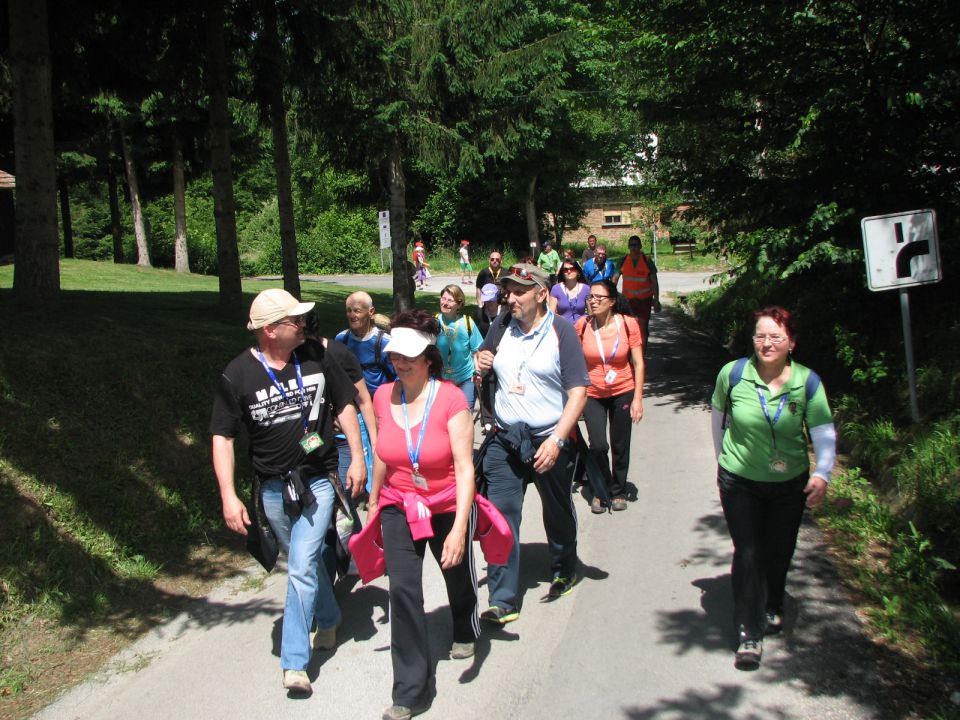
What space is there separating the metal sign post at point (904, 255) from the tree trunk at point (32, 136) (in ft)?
26.3

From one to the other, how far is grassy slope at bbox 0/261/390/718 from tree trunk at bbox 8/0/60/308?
2.33ft

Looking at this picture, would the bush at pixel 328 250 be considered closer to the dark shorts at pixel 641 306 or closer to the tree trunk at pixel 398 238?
the tree trunk at pixel 398 238

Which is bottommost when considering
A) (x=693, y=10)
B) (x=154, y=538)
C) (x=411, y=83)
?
(x=154, y=538)

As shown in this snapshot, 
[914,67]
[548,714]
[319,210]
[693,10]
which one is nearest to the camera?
[548,714]

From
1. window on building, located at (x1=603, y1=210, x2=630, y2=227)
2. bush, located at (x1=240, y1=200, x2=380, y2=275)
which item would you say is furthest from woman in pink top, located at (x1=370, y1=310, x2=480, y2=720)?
window on building, located at (x1=603, y1=210, x2=630, y2=227)

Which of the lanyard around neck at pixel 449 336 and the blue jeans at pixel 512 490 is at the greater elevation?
the lanyard around neck at pixel 449 336

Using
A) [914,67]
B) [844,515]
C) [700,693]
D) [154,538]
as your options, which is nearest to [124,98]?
[154,538]

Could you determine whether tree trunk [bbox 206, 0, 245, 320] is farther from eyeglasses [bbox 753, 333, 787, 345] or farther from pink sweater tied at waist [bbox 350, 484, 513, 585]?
eyeglasses [bbox 753, 333, 787, 345]

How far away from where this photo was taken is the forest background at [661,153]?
6.15 m

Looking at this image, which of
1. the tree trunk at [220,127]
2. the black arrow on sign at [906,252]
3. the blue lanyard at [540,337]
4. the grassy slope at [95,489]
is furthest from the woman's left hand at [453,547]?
the tree trunk at [220,127]

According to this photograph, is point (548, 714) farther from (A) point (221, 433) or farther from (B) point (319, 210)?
(B) point (319, 210)

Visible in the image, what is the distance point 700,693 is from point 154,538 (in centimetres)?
402

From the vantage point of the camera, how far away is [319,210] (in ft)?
177

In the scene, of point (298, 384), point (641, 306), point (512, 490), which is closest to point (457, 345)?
point (512, 490)
